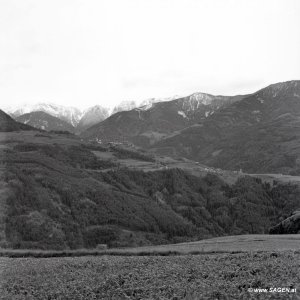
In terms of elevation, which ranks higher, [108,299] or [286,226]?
[108,299]

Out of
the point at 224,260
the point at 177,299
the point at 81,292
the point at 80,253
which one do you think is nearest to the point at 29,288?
the point at 81,292

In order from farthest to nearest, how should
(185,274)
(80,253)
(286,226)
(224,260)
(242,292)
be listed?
(286,226) < (80,253) < (224,260) < (185,274) < (242,292)

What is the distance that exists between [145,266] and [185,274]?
7.15 m

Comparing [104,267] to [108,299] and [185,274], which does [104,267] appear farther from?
[108,299]

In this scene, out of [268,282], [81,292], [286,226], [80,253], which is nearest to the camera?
[268,282]

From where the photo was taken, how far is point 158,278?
34125 millimetres

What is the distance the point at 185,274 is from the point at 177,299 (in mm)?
7817

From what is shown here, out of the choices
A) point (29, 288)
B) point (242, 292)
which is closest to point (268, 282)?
point (242, 292)

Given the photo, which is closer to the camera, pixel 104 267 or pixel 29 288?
pixel 29 288

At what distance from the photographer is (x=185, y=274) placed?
113 ft

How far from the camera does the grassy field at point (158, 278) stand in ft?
91.7

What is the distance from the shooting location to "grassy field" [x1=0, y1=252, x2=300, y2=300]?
27953mm

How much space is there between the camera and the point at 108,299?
29.0 meters

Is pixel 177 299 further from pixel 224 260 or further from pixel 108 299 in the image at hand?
pixel 224 260
